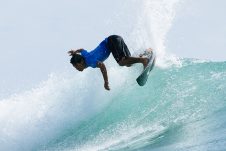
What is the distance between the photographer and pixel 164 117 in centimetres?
1355

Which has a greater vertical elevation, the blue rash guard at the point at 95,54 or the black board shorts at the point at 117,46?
the black board shorts at the point at 117,46

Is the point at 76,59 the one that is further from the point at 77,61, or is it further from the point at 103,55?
the point at 103,55

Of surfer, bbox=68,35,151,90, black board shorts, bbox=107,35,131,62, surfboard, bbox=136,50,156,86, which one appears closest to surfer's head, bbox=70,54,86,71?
surfer, bbox=68,35,151,90

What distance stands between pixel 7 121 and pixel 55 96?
196 centimetres

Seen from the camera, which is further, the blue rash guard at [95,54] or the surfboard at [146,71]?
the surfboard at [146,71]

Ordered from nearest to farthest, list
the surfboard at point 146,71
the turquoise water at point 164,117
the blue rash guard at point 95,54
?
the turquoise water at point 164,117 < the blue rash guard at point 95,54 < the surfboard at point 146,71

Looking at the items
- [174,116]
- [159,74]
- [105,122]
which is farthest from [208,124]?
[159,74]

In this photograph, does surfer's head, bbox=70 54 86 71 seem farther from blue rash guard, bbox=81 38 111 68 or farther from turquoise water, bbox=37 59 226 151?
turquoise water, bbox=37 59 226 151

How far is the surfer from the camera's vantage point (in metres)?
10.4

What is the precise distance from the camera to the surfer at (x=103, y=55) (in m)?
10.4

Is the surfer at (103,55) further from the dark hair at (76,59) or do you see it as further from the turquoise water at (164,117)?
the turquoise water at (164,117)

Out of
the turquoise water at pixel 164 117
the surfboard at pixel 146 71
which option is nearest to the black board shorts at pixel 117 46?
the surfboard at pixel 146 71

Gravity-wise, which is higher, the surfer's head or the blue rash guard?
the blue rash guard

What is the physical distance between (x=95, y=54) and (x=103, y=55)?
0.32m
